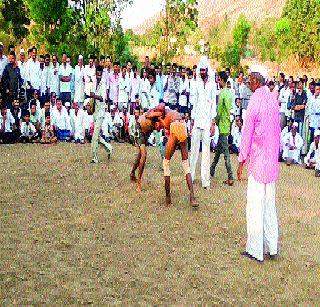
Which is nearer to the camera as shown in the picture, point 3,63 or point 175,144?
point 175,144

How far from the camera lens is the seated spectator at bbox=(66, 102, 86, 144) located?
1498cm

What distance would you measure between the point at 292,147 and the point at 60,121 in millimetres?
5622

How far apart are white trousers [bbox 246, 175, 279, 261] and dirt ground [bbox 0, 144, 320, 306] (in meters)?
0.18

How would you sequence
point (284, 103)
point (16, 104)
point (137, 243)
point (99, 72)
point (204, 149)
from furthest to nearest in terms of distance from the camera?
point (284, 103) < point (16, 104) < point (99, 72) < point (204, 149) < point (137, 243)

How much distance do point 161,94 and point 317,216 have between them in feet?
27.3

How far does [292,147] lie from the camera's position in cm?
1421

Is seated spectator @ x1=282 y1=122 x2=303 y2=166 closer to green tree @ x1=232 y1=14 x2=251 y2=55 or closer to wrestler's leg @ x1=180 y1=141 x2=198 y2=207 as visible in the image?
wrestler's leg @ x1=180 y1=141 x2=198 y2=207

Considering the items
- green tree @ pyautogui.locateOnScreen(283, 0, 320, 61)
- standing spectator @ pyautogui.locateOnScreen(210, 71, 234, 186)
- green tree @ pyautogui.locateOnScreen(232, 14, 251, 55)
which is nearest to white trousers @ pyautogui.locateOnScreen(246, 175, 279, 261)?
standing spectator @ pyautogui.locateOnScreen(210, 71, 234, 186)

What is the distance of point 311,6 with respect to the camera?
123 ft

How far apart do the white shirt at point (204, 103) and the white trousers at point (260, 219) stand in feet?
10.9

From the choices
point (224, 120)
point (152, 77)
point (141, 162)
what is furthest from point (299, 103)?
point (141, 162)

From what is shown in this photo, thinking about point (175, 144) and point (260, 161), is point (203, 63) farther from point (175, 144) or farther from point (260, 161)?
point (260, 161)

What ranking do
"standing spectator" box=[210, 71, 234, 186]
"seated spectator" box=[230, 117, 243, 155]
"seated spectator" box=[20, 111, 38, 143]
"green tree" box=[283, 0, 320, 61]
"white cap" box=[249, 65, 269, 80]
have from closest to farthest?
"white cap" box=[249, 65, 269, 80] → "standing spectator" box=[210, 71, 234, 186] → "seated spectator" box=[20, 111, 38, 143] → "seated spectator" box=[230, 117, 243, 155] → "green tree" box=[283, 0, 320, 61]

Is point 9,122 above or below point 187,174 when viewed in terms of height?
below
